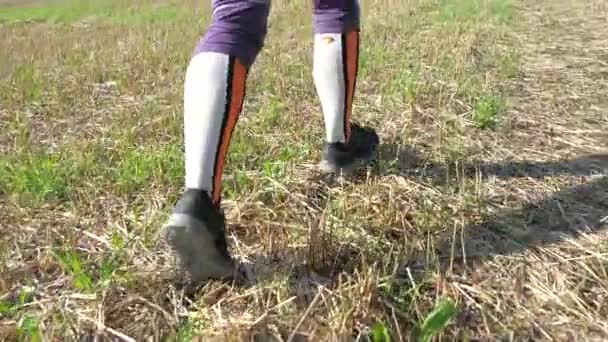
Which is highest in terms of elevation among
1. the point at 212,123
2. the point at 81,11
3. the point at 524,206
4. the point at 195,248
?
the point at 81,11

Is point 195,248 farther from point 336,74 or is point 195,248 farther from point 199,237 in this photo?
point 336,74

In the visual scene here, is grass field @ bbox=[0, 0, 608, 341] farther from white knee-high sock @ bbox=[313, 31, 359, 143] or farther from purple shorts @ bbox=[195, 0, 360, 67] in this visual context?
purple shorts @ bbox=[195, 0, 360, 67]

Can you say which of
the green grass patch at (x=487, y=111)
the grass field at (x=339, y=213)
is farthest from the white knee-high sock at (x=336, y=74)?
the green grass patch at (x=487, y=111)

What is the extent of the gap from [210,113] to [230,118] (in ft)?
0.19

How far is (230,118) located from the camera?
134 cm

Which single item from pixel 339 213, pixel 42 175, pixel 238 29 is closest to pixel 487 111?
pixel 339 213

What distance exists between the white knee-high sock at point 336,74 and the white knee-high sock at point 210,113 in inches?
18.8

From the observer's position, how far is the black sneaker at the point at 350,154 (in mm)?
1885

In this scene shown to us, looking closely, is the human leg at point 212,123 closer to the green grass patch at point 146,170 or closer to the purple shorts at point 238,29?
the purple shorts at point 238,29

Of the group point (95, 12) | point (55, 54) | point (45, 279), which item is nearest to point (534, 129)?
point (45, 279)

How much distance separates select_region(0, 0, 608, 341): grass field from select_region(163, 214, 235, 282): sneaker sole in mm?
52

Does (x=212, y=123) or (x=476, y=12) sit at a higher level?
(x=476, y=12)

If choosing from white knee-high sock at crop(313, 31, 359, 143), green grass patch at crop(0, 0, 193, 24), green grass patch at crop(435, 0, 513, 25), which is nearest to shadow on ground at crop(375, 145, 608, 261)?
white knee-high sock at crop(313, 31, 359, 143)

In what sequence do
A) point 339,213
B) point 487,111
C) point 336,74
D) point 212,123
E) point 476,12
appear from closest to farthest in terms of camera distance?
point 212,123
point 339,213
point 336,74
point 487,111
point 476,12
